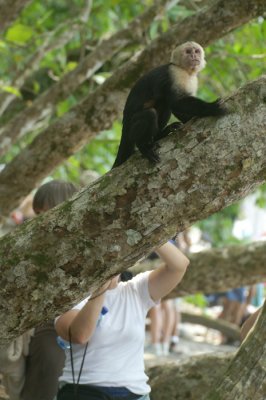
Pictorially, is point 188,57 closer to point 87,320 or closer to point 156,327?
point 87,320

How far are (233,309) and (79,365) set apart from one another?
6.03 metres

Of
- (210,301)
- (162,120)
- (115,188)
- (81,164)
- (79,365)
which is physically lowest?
(210,301)

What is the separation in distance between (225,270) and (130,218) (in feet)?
8.10

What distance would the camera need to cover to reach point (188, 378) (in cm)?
339

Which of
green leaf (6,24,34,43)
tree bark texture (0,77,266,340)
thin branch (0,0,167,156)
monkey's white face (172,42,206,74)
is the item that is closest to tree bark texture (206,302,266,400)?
tree bark texture (0,77,266,340)

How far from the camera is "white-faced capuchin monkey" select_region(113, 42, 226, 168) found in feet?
6.98

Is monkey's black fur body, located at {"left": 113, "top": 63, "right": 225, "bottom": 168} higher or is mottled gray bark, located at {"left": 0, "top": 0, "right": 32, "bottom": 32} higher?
mottled gray bark, located at {"left": 0, "top": 0, "right": 32, "bottom": 32}

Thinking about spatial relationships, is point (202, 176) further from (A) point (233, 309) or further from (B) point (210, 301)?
(B) point (210, 301)

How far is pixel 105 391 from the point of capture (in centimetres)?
218

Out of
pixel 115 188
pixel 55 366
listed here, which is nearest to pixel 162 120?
pixel 115 188

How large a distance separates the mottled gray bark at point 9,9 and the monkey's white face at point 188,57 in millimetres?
1157

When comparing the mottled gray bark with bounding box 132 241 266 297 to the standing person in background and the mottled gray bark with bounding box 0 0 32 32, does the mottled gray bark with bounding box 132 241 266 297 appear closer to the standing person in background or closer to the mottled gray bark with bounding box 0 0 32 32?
the standing person in background

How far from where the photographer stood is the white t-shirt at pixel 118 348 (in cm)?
220

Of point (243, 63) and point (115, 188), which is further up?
point (115, 188)
